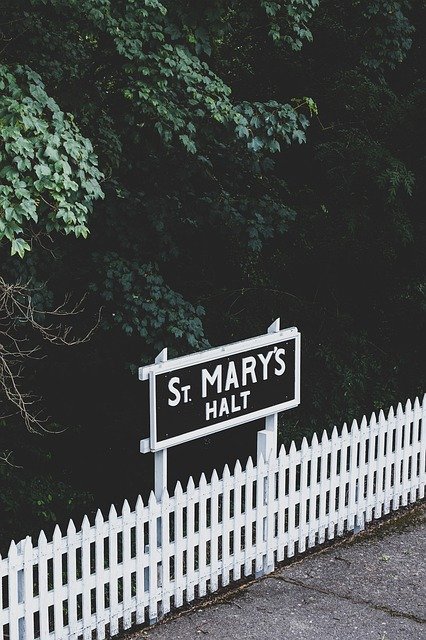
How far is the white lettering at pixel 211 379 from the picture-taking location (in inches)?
302

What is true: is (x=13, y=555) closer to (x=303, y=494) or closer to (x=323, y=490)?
(x=303, y=494)

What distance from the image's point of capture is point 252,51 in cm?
1284

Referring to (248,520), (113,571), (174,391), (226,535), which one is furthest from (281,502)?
(113,571)

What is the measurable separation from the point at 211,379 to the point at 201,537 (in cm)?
126

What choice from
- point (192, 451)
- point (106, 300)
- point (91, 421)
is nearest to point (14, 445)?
point (91, 421)

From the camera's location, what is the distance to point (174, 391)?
748 cm

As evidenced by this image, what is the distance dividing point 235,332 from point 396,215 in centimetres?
260

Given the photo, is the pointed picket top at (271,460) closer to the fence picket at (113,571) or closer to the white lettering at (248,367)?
the white lettering at (248,367)

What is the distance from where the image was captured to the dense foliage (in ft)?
31.1

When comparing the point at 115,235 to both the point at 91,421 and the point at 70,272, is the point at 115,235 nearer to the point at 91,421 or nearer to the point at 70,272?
the point at 70,272

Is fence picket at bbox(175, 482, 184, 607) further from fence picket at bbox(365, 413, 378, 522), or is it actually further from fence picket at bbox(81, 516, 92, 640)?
fence picket at bbox(365, 413, 378, 522)

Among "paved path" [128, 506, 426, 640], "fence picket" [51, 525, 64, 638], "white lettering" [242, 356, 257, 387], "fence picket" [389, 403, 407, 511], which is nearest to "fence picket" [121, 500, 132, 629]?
"paved path" [128, 506, 426, 640]

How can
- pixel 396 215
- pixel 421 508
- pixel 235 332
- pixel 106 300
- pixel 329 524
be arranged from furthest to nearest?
1. pixel 235 332
2. pixel 396 215
3. pixel 106 300
4. pixel 421 508
5. pixel 329 524

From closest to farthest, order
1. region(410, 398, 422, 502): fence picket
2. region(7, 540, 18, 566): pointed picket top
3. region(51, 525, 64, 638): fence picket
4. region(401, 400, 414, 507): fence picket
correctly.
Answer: region(7, 540, 18, 566): pointed picket top
region(51, 525, 64, 638): fence picket
region(401, 400, 414, 507): fence picket
region(410, 398, 422, 502): fence picket
